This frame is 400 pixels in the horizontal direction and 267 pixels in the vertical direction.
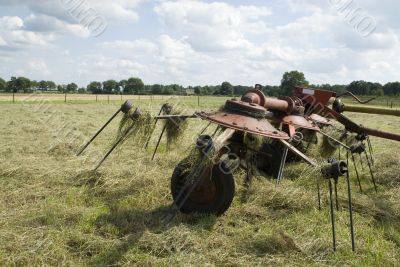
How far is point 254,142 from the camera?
19.4ft

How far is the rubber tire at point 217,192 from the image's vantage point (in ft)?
14.8

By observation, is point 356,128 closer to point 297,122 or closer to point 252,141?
point 297,122

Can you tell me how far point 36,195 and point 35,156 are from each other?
8.40ft

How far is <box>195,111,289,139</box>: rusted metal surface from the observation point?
4570 mm

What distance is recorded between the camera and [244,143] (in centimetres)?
573

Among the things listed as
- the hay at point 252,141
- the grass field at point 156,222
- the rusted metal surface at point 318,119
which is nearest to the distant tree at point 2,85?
the grass field at point 156,222

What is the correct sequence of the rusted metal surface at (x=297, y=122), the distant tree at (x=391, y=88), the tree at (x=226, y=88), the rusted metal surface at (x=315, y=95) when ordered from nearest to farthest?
the rusted metal surface at (x=297, y=122) < the rusted metal surface at (x=315, y=95) < the tree at (x=226, y=88) < the distant tree at (x=391, y=88)

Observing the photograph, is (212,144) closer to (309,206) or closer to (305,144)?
(309,206)

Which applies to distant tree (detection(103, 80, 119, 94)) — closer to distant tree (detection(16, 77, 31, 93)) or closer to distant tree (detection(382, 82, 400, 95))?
distant tree (detection(16, 77, 31, 93))

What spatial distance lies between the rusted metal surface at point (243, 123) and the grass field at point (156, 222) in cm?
74

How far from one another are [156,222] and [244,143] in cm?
193

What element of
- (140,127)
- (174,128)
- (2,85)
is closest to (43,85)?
(2,85)

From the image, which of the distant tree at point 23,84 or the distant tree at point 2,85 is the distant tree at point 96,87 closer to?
the distant tree at point 23,84

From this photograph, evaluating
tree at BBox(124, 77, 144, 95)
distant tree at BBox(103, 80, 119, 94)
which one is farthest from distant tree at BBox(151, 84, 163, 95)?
tree at BBox(124, 77, 144, 95)
